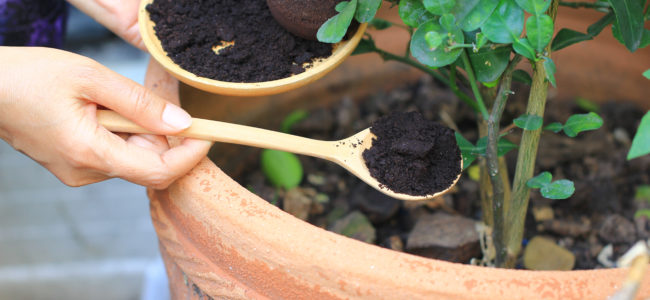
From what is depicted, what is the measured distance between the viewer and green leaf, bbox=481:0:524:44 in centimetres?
57

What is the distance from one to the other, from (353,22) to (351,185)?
1.29 feet

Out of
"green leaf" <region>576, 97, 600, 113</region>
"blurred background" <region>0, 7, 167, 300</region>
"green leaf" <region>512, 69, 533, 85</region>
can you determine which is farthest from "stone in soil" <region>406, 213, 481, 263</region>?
"blurred background" <region>0, 7, 167, 300</region>

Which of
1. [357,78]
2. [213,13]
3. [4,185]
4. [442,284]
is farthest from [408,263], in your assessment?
[4,185]

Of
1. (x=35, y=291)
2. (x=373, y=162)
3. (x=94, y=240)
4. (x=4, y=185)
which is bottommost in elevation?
(x=35, y=291)

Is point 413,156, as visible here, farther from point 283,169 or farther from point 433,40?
point 283,169

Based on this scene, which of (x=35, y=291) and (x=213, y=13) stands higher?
(x=213, y=13)

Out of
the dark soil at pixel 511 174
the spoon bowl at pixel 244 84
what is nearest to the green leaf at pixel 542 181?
the dark soil at pixel 511 174

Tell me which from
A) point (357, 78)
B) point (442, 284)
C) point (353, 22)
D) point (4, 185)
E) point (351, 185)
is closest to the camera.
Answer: point (442, 284)

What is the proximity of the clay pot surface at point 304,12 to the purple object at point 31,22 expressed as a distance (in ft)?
1.60

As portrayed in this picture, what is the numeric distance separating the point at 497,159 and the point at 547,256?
1.01ft

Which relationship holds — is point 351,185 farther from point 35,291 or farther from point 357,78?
point 35,291

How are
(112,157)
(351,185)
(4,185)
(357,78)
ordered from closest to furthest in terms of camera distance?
(112,157), (351,185), (357,78), (4,185)

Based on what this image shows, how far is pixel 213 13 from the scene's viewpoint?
2.95 feet

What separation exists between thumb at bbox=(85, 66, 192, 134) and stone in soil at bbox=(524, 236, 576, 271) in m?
0.60
